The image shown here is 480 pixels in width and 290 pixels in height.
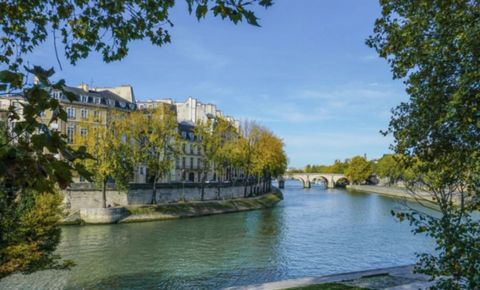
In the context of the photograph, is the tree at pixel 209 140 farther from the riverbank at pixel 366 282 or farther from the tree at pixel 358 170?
the tree at pixel 358 170

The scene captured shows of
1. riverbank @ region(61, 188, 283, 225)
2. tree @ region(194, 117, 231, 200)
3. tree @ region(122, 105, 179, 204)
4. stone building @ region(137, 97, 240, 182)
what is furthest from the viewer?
stone building @ region(137, 97, 240, 182)

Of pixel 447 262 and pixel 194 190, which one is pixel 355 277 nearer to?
pixel 447 262

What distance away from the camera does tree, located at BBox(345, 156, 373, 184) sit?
137875mm

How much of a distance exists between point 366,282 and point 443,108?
9.05 m

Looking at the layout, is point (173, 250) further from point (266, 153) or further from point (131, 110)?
point (131, 110)

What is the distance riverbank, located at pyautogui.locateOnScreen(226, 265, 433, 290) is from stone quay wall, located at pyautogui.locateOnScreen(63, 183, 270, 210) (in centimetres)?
2564

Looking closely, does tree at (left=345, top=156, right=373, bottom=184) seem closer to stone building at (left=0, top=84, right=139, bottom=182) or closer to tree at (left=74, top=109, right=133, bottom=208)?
stone building at (left=0, top=84, right=139, bottom=182)

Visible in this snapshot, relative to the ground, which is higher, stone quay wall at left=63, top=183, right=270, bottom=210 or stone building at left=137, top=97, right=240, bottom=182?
stone building at left=137, top=97, right=240, bottom=182

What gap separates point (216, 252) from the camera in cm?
2534

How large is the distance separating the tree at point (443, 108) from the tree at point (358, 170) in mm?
133522

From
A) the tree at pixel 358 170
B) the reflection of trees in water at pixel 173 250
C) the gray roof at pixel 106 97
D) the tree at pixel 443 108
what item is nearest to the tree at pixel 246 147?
the gray roof at pixel 106 97

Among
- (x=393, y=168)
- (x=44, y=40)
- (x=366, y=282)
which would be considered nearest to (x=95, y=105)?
(x=366, y=282)

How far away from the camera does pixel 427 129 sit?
738 centimetres

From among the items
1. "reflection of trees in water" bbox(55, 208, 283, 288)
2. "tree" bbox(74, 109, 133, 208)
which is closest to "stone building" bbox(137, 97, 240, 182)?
"tree" bbox(74, 109, 133, 208)
